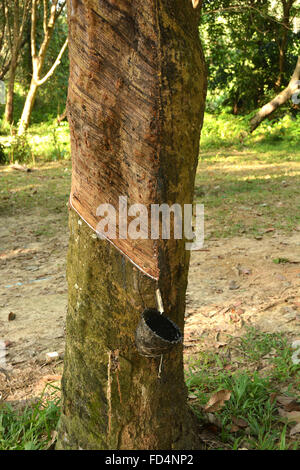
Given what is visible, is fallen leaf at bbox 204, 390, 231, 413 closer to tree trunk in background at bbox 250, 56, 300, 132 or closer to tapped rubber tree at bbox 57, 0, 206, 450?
tapped rubber tree at bbox 57, 0, 206, 450

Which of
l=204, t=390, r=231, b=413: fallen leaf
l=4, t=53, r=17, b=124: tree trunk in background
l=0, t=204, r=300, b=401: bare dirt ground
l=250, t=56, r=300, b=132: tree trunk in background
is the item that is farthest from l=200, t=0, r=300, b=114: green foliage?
l=204, t=390, r=231, b=413: fallen leaf

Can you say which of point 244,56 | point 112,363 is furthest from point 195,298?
point 244,56

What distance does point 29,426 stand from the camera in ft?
Result: 7.50

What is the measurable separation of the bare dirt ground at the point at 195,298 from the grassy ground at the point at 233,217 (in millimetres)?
241

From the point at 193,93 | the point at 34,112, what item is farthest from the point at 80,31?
the point at 34,112

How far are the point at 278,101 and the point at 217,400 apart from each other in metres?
10.9

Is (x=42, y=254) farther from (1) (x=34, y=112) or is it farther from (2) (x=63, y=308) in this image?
(1) (x=34, y=112)

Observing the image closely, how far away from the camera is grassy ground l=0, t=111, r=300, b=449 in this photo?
224 cm

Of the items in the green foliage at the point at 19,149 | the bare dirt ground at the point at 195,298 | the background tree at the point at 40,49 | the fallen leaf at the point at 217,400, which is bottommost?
the bare dirt ground at the point at 195,298

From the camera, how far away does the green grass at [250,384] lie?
216 centimetres

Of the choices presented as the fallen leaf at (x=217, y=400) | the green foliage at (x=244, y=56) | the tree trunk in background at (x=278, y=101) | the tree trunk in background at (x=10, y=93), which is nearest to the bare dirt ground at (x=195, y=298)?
the fallen leaf at (x=217, y=400)

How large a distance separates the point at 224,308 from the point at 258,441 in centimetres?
153

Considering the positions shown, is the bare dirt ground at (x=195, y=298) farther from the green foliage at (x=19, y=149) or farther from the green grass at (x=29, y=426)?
the green foliage at (x=19, y=149)

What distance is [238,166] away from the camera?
375 inches
